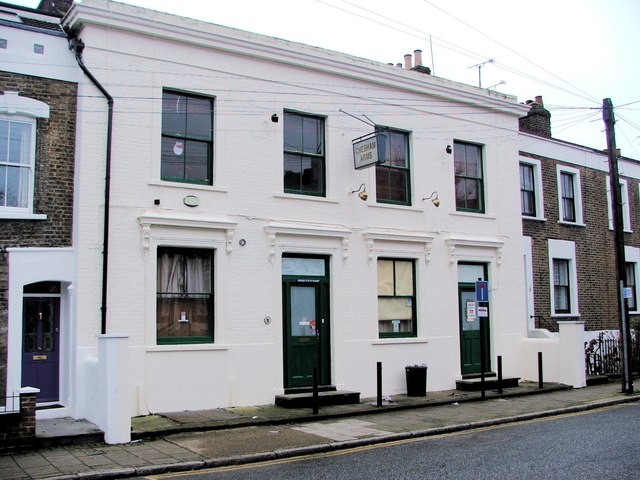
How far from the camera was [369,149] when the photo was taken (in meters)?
16.3

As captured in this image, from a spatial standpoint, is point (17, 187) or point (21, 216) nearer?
point (21, 216)

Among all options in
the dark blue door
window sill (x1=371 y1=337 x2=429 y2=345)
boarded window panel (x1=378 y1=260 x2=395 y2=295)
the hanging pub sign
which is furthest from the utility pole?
the dark blue door

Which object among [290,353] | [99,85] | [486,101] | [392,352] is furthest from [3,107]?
[486,101]

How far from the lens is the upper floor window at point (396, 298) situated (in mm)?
17391

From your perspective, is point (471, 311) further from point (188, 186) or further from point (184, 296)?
point (188, 186)

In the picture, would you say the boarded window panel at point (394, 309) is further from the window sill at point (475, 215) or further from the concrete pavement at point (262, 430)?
the window sill at point (475, 215)

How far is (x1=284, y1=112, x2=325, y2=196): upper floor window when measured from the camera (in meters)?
16.2

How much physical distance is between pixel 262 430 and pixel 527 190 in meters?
13.5

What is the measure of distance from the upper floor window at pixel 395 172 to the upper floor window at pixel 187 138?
4761 millimetres

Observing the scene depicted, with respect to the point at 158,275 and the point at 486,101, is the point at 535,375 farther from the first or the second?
the point at 158,275

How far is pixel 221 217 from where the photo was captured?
14773 mm

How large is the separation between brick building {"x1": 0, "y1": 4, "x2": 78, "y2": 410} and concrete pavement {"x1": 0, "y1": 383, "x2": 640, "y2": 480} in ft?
5.24

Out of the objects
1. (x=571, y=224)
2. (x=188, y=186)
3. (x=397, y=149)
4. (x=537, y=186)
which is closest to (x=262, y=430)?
(x=188, y=186)

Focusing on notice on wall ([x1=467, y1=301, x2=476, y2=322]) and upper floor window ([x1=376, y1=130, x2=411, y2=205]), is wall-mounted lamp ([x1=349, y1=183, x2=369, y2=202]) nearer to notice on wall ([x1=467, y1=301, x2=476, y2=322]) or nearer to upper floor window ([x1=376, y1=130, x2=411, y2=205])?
upper floor window ([x1=376, y1=130, x2=411, y2=205])
